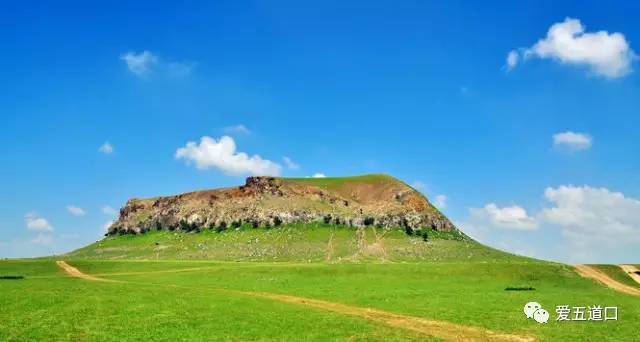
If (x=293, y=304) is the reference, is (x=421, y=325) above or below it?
above

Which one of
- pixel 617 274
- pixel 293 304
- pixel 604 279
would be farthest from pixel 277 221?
pixel 293 304

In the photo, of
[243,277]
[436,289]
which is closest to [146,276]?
[243,277]

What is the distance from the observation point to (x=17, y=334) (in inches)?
1280

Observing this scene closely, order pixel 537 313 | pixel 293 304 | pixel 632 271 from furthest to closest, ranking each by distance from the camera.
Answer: pixel 632 271 < pixel 293 304 < pixel 537 313

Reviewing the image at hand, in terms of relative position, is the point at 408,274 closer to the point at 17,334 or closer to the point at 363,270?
the point at 363,270

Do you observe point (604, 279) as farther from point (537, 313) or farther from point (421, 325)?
point (421, 325)

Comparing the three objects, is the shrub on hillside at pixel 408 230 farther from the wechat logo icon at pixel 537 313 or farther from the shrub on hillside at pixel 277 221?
the wechat logo icon at pixel 537 313

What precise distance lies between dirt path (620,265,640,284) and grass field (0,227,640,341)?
9280mm

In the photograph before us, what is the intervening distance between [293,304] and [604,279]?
54.2m

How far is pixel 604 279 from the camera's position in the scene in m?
77.2

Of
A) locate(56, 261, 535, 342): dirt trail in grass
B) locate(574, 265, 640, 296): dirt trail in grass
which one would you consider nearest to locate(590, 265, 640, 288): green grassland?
locate(574, 265, 640, 296): dirt trail in grass

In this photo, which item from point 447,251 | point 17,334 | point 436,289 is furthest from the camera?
point 447,251

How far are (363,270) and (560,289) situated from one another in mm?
29049

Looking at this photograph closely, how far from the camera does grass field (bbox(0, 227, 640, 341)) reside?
34625 millimetres
